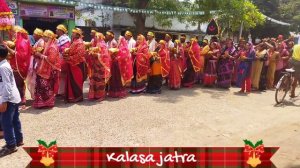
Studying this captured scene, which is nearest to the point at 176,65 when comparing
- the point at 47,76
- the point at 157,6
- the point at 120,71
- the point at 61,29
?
the point at 120,71

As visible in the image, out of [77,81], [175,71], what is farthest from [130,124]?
[175,71]

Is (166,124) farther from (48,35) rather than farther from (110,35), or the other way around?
(110,35)

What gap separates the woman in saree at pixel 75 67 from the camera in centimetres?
806

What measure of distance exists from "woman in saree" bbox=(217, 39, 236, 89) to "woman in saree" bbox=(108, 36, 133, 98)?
364 centimetres

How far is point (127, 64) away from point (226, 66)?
3.79 meters

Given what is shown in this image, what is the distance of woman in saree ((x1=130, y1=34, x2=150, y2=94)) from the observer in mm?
9586

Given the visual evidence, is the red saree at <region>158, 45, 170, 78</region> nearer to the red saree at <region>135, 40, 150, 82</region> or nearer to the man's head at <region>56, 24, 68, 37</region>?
the red saree at <region>135, 40, 150, 82</region>

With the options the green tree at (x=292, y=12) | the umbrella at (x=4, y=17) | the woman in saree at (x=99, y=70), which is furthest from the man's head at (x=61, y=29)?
the green tree at (x=292, y=12)

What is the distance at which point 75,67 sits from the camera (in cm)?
821

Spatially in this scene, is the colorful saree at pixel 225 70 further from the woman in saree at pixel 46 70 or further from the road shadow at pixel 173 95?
the woman in saree at pixel 46 70

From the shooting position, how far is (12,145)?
16.4ft

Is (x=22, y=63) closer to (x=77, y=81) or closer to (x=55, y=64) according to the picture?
(x=55, y=64)

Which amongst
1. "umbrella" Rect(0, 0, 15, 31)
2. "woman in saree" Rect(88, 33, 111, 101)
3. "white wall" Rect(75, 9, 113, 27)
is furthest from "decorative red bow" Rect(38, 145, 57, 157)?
"white wall" Rect(75, 9, 113, 27)

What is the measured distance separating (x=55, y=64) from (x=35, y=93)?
29.9 inches
